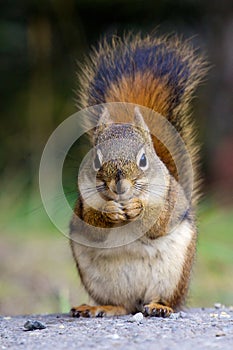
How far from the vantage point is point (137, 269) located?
3.13m

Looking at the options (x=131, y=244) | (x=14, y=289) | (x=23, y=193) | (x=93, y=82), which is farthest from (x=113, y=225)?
(x=23, y=193)

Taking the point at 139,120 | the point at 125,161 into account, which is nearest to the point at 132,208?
the point at 125,161

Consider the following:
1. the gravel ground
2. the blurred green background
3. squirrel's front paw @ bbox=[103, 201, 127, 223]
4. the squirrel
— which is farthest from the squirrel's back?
the blurred green background

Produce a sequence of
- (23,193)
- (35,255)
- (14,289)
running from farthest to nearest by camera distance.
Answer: (23,193)
(35,255)
(14,289)

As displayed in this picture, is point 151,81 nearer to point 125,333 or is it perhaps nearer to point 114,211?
point 114,211

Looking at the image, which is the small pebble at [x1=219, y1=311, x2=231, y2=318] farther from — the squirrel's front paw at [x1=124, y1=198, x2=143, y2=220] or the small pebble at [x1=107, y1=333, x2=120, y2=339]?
the small pebble at [x1=107, y1=333, x2=120, y2=339]

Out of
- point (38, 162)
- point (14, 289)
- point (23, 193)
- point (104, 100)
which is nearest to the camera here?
point (104, 100)

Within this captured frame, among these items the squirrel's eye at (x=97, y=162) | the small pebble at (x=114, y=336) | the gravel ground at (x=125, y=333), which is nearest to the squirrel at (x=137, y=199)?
the squirrel's eye at (x=97, y=162)

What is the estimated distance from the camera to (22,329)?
9.64ft

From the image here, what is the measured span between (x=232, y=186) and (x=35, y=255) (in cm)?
201

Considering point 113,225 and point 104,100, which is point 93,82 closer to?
point 104,100

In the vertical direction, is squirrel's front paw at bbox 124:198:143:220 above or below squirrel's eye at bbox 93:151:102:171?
below

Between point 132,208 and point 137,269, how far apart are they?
0.25m

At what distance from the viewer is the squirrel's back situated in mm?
3443
